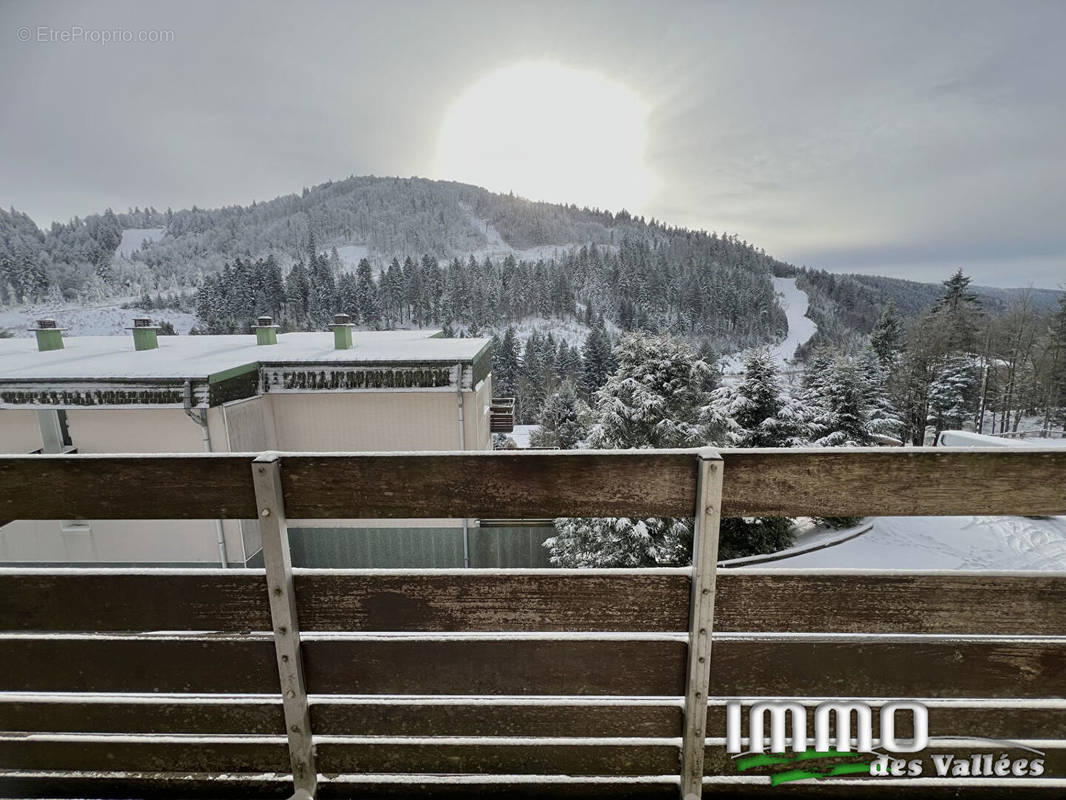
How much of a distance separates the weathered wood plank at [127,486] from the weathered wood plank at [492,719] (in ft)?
2.24

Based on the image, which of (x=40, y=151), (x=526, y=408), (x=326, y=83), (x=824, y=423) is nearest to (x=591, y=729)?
(x=326, y=83)

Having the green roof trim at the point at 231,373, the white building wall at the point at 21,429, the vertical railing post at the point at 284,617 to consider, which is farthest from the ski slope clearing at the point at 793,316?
the vertical railing post at the point at 284,617

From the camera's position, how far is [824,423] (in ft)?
44.5

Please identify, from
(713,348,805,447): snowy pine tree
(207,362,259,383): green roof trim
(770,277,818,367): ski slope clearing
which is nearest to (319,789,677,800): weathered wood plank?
(207,362,259,383): green roof trim

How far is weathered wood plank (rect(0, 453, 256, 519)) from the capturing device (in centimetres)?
122

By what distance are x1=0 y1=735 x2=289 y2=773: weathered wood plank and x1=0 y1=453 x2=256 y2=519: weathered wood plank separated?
737 mm

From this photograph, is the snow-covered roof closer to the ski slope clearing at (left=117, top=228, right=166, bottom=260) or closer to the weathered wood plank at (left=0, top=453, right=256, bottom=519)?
the weathered wood plank at (left=0, top=453, right=256, bottom=519)

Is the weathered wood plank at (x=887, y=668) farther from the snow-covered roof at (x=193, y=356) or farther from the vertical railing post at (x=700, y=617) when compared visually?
the snow-covered roof at (x=193, y=356)

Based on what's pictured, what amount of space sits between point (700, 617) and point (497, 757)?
2.48ft

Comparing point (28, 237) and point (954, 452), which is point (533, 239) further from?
point (954, 452)

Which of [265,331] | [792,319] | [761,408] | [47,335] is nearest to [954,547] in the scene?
[761,408]

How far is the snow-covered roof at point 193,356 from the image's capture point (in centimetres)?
734

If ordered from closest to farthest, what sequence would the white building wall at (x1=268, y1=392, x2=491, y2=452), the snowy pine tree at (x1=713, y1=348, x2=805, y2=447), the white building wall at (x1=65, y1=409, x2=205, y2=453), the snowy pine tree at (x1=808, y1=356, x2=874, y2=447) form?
1. the white building wall at (x1=65, y1=409, x2=205, y2=453)
2. the white building wall at (x1=268, y1=392, x2=491, y2=452)
3. the snowy pine tree at (x1=713, y1=348, x2=805, y2=447)
4. the snowy pine tree at (x1=808, y1=356, x2=874, y2=447)

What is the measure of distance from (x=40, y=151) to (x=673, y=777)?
19885 millimetres
